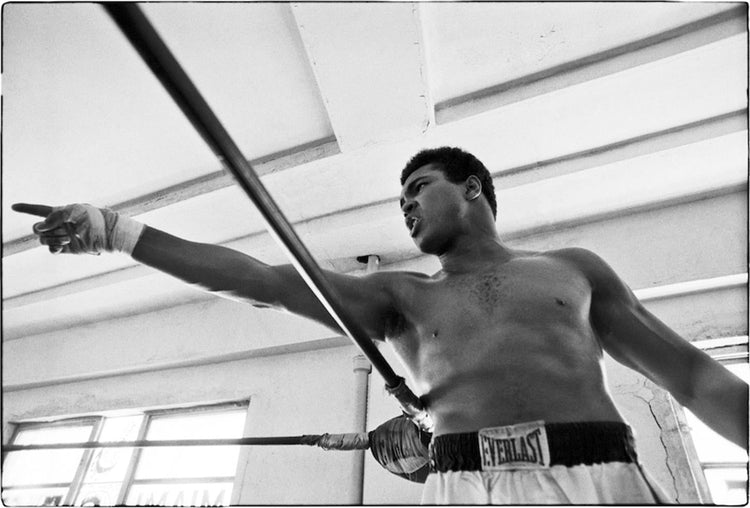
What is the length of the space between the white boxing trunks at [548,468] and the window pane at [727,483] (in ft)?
4.25

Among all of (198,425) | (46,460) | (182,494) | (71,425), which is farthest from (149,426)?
(46,460)

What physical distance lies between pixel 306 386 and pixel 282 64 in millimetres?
1688

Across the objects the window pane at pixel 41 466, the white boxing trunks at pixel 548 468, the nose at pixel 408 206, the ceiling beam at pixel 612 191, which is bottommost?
the white boxing trunks at pixel 548 468

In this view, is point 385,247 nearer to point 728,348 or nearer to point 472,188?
point 472,188

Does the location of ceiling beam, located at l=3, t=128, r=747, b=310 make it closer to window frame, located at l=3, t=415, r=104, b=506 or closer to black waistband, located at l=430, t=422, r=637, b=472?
black waistband, located at l=430, t=422, r=637, b=472

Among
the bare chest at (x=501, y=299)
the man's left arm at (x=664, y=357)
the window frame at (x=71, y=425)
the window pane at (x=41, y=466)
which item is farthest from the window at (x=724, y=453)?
the window pane at (x=41, y=466)

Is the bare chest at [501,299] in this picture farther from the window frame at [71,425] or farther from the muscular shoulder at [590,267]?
the window frame at [71,425]

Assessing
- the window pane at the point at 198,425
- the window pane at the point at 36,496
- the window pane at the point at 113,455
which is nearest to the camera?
the window pane at the point at 198,425

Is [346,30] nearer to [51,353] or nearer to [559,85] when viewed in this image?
[559,85]

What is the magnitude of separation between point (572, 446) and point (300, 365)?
2.16 m

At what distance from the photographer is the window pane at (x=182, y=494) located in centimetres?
268

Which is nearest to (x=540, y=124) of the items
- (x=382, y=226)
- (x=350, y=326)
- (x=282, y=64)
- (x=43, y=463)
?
(x=382, y=226)

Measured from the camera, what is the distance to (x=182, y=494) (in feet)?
9.16

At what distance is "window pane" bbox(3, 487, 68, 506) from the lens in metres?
3.16
